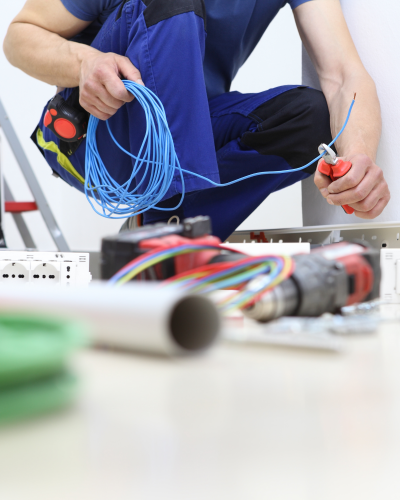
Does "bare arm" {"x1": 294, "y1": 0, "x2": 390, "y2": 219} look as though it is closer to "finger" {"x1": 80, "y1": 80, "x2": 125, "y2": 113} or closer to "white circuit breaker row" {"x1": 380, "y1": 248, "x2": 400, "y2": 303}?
"white circuit breaker row" {"x1": 380, "y1": 248, "x2": 400, "y2": 303}

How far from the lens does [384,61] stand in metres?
1.27

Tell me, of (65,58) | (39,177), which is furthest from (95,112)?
(39,177)

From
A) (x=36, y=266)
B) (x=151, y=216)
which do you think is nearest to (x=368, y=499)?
(x=36, y=266)

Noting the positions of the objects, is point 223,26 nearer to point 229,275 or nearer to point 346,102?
point 346,102

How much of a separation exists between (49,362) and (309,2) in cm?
144

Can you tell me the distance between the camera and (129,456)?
163mm

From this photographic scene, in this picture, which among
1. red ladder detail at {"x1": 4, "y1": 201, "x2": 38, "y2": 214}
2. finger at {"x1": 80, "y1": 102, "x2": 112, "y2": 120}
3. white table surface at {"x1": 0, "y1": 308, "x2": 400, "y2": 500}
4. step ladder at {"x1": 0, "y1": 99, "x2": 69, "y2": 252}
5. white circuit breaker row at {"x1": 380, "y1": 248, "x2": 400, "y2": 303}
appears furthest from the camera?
red ladder detail at {"x1": 4, "y1": 201, "x2": 38, "y2": 214}

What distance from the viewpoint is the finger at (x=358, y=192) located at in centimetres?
95

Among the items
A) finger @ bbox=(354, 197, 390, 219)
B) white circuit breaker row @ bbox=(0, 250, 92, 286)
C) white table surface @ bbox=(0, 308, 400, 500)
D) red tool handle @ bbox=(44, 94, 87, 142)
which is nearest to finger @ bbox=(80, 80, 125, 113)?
red tool handle @ bbox=(44, 94, 87, 142)

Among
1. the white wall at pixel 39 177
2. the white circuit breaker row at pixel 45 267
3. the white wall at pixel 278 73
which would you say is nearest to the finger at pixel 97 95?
the white circuit breaker row at pixel 45 267

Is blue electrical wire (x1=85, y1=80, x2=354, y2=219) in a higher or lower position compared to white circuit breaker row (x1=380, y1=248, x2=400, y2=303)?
higher

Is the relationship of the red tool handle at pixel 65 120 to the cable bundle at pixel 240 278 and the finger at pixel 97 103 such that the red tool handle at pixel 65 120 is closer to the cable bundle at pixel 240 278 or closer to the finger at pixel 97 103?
the finger at pixel 97 103

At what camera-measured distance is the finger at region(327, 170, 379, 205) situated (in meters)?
0.95

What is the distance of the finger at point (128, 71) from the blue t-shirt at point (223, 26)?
0.30 meters
